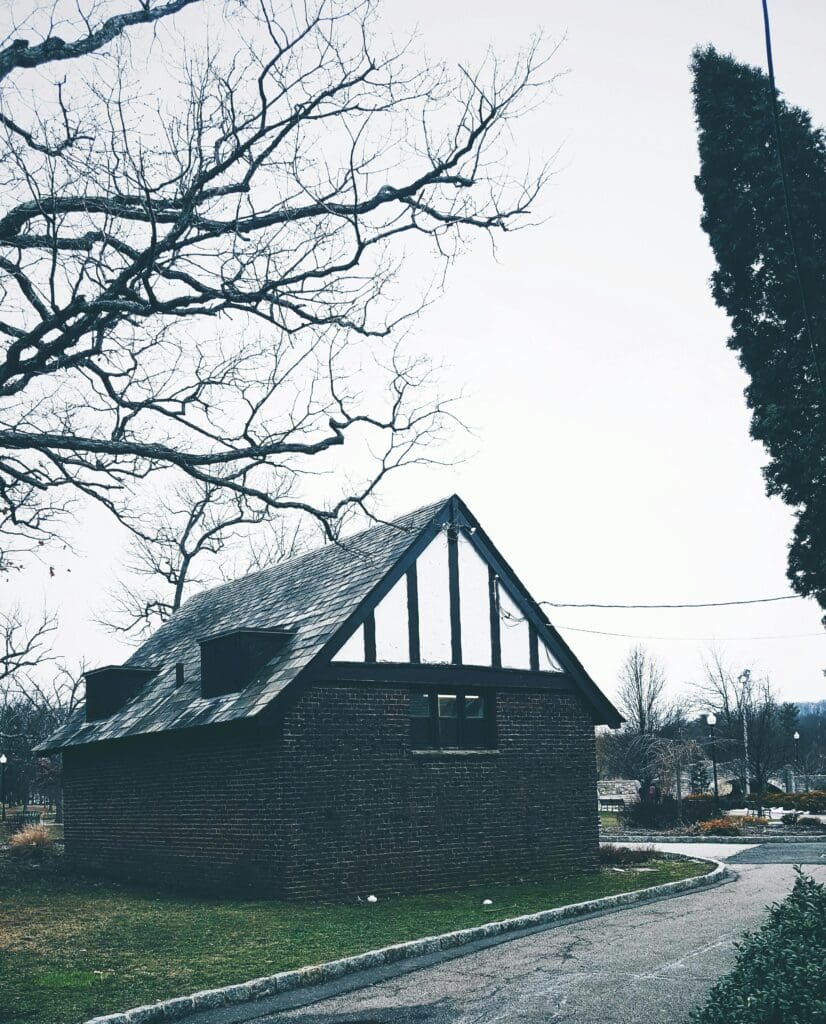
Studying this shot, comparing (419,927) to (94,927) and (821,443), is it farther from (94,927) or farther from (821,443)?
(821,443)

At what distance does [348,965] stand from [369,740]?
7.28m

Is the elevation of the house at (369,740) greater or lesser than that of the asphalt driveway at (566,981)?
greater

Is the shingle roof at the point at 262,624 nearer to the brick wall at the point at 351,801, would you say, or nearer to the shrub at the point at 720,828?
the brick wall at the point at 351,801

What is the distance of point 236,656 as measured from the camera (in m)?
18.3

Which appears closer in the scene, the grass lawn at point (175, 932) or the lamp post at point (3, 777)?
the grass lawn at point (175, 932)

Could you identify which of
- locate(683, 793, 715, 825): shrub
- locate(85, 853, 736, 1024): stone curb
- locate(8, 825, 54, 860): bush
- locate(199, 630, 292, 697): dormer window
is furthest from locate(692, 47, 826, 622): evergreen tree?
locate(8, 825, 54, 860): bush

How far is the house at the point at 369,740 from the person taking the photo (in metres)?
16.8

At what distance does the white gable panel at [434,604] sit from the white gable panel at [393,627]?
A: 0.36 meters

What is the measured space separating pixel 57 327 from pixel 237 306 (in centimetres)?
230

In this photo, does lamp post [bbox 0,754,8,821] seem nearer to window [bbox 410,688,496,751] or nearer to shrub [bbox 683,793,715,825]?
shrub [bbox 683,793,715,825]

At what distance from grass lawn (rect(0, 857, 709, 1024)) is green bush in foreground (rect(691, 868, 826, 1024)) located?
16.0ft

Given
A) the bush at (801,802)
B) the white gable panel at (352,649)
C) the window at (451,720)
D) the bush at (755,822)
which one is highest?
the white gable panel at (352,649)

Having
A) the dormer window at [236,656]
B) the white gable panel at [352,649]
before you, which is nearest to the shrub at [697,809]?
the white gable panel at [352,649]

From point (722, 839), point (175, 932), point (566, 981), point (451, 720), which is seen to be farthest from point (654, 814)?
point (566, 981)
